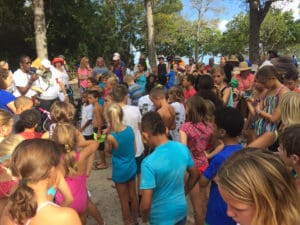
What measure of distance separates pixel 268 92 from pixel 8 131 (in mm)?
2871

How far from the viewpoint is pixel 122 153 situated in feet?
12.3

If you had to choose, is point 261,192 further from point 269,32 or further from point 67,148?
point 269,32

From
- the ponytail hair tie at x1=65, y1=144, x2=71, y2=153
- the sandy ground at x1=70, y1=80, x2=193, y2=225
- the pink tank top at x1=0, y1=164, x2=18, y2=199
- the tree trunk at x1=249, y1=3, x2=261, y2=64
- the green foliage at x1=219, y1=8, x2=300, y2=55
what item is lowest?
the sandy ground at x1=70, y1=80, x2=193, y2=225

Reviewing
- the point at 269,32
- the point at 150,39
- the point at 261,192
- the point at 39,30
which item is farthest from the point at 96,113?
the point at 269,32

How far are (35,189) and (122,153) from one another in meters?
1.85

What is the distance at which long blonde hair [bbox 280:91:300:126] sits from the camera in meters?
2.67

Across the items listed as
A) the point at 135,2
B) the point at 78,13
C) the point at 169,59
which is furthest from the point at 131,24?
the point at 169,59

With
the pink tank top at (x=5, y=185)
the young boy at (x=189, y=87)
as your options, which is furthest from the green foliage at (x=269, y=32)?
the pink tank top at (x=5, y=185)

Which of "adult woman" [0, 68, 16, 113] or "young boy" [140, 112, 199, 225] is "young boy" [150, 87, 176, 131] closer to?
"young boy" [140, 112, 199, 225]

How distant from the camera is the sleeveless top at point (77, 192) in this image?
9.59ft

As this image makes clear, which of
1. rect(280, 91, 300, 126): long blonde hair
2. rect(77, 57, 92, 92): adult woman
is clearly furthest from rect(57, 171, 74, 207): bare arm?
rect(77, 57, 92, 92): adult woman

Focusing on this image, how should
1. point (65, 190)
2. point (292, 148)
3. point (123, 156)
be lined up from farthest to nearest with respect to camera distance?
point (123, 156)
point (65, 190)
point (292, 148)

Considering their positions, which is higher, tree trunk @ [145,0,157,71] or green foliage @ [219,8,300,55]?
green foliage @ [219,8,300,55]

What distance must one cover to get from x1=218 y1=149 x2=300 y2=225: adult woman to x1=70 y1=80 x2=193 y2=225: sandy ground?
2.73 metres
